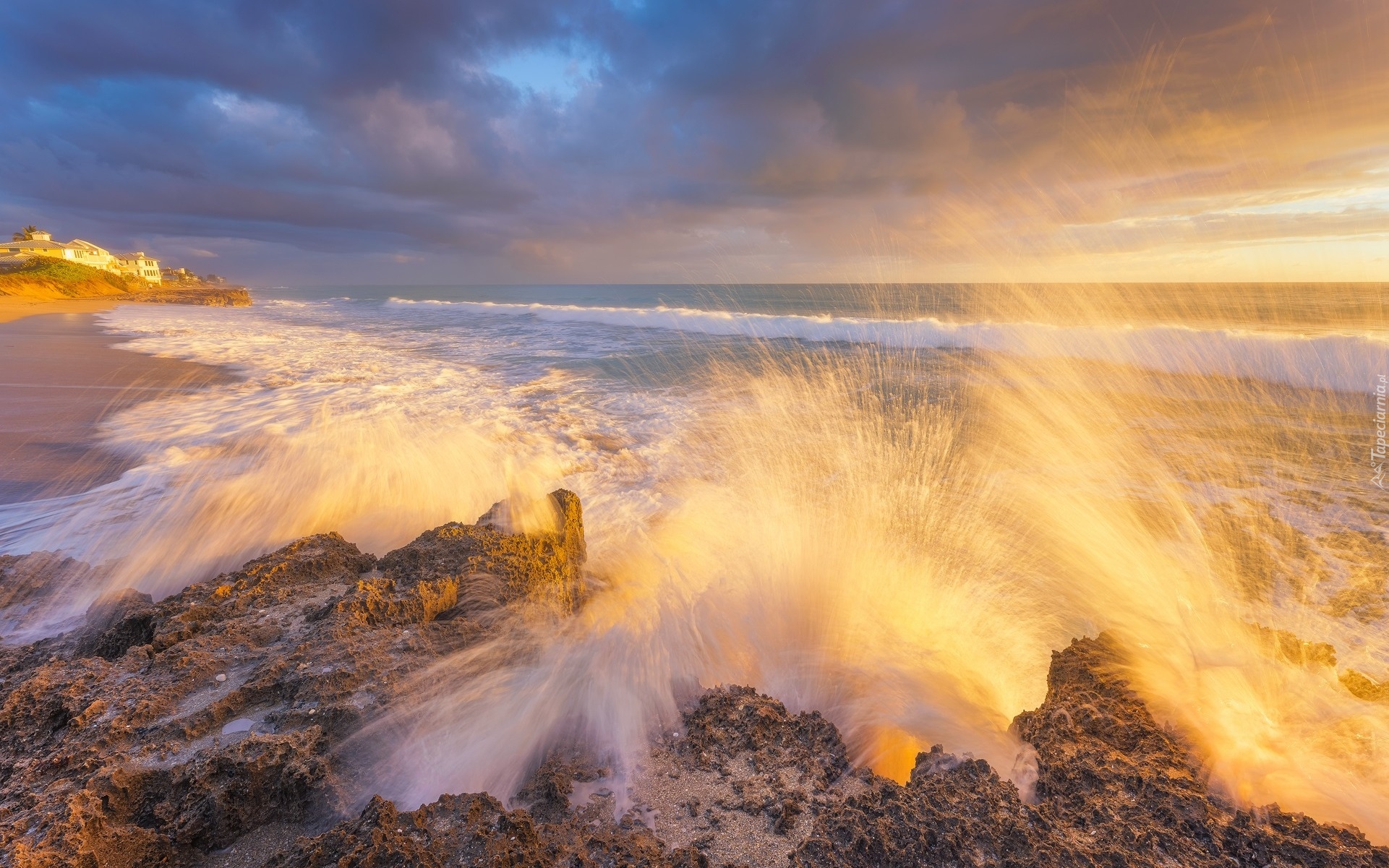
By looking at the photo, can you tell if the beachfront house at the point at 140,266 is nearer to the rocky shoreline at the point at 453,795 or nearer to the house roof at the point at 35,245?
the house roof at the point at 35,245

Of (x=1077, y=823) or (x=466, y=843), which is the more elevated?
(x=1077, y=823)

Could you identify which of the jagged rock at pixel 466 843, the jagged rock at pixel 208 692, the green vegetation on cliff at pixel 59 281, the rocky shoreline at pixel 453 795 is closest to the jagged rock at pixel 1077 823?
the rocky shoreline at pixel 453 795

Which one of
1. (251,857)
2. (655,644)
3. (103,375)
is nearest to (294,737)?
(251,857)

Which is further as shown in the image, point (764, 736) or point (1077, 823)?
point (764, 736)

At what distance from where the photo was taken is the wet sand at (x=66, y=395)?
21.9 ft

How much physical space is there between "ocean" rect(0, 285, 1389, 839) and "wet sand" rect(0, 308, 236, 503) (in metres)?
0.49

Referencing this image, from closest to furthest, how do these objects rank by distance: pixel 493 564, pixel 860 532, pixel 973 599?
pixel 493 564, pixel 973 599, pixel 860 532

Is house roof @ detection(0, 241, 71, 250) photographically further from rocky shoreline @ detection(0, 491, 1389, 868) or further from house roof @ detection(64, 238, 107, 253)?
rocky shoreline @ detection(0, 491, 1389, 868)

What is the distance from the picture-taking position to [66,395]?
10.7m

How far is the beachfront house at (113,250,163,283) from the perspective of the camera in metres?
79.1

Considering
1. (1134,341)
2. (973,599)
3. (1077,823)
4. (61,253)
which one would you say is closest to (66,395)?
(973,599)

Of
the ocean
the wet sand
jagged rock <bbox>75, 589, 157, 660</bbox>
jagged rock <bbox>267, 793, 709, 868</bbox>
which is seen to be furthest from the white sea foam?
jagged rock <bbox>75, 589, 157, 660</bbox>

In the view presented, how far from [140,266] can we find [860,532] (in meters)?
123

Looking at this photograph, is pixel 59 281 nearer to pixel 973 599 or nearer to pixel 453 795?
pixel 453 795
